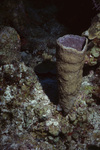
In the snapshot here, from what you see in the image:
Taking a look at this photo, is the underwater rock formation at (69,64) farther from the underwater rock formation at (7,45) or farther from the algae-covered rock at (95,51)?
the underwater rock formation at (7,45)

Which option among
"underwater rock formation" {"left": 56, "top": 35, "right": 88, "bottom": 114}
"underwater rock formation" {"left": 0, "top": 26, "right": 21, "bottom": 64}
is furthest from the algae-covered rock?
"underwater rock formation" {"left": 0, "top": 26, "right": 21, "bottom": 64}

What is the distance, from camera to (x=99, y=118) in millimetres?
2738

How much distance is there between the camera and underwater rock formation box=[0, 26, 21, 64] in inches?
105

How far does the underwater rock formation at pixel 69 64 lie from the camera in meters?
1.78

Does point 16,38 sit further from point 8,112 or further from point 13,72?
point 8,112

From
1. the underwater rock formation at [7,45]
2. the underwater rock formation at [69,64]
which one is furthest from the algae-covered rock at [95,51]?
the underwater rock formation at [7,45]

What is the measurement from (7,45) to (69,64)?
1.51 metres

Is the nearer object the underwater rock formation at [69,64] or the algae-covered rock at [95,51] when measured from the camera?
the underwater rock formation at [69,64]

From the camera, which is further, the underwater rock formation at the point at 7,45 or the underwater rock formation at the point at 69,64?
the underwater rock formation at the point at 7,45

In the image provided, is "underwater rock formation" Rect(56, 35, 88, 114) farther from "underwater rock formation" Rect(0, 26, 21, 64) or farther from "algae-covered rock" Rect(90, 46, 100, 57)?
"underwater rock formation" Rect(0, 26, 21, 64)

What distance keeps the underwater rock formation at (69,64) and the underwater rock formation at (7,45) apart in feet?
3.97

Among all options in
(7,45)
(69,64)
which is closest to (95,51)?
(69,64)

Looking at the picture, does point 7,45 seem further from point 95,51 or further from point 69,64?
point 95,51

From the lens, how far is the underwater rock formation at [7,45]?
266 centimetres
